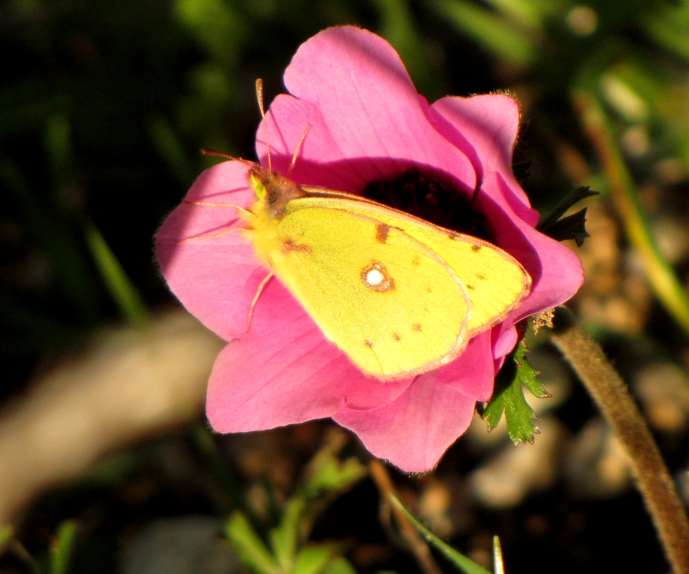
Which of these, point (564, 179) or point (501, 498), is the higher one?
point (564, 179)

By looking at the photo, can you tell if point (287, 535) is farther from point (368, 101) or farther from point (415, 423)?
point (368, 101)

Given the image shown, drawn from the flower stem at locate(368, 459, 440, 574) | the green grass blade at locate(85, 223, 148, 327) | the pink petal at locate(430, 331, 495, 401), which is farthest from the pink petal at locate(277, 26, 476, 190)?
the green grass blade at locate(85, 223, 148, 327)

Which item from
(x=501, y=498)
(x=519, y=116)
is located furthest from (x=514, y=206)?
(x=501, y=498)

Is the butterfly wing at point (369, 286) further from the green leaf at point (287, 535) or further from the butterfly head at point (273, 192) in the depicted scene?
the green leaf at point (287, 535)

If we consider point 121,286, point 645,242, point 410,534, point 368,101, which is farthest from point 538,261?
point 121,286

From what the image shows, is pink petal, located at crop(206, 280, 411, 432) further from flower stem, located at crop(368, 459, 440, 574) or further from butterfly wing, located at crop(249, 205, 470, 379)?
flower stem, located at crop(368, 459, 440, 574)

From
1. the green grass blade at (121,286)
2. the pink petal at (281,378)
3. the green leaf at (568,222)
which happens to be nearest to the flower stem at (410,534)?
the pink petal at (281,378)

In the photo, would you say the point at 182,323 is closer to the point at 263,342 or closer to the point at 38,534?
the point at 38,534
